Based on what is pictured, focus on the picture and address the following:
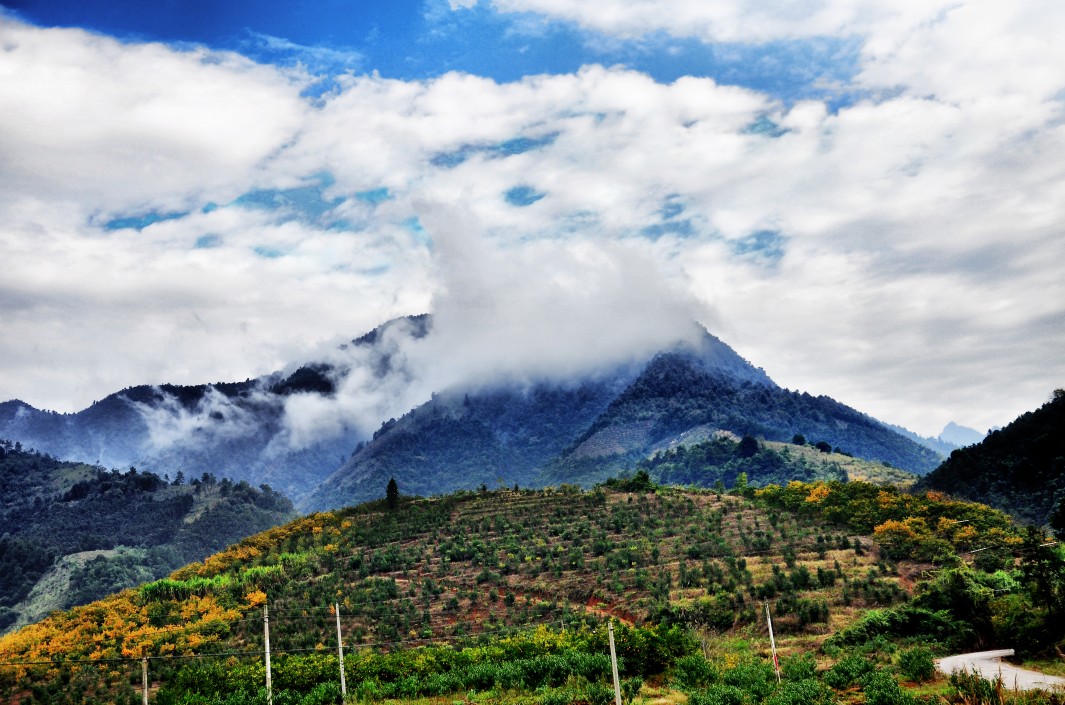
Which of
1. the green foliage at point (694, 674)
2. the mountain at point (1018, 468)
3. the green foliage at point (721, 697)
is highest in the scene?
the mountain at point (1018, 468)

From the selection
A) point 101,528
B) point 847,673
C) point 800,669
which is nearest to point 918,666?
point 847,673

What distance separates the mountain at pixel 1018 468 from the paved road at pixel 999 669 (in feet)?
121

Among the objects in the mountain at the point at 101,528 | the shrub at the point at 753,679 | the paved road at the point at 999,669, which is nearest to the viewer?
the paved road at the point at 999,669

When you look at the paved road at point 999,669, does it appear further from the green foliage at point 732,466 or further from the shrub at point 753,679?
the green foliage at point 732,466

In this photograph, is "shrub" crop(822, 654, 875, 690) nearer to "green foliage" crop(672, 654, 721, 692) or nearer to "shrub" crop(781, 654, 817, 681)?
"shrub" crop(781, 654, 817, 681)

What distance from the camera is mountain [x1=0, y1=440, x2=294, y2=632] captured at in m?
124

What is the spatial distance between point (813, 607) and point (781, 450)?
3986 inches

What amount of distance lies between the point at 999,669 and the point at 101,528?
189 m

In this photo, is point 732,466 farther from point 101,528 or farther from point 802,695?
point 101,528

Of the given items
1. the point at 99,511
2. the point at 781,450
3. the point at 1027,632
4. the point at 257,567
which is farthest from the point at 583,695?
the point at 99,511

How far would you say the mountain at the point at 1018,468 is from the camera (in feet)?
191

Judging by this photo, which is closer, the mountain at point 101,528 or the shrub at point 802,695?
the shrub at point 802,695

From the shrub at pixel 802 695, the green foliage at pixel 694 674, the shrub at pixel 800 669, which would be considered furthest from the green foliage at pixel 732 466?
the shrub at pixel 802 695

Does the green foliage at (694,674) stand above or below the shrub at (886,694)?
below
